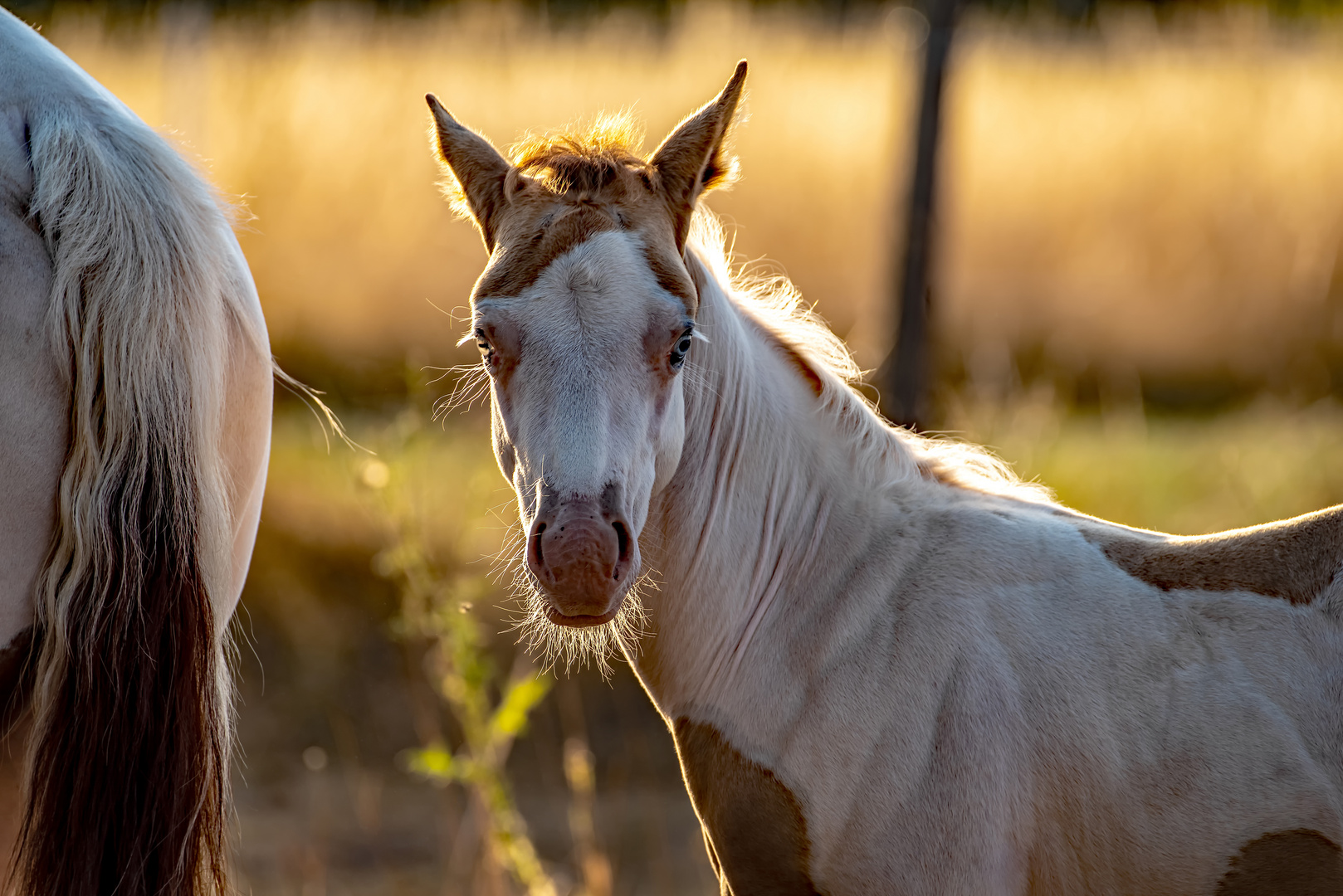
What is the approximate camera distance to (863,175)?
25.2 ft

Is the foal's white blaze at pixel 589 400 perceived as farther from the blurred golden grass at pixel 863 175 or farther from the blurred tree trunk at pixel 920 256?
the blurred golden grass at pixel 863 175

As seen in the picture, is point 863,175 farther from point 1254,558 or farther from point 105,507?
point 105,507

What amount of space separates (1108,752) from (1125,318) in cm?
616

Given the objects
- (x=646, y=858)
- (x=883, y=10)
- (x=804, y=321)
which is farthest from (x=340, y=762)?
(x=883, y=10)

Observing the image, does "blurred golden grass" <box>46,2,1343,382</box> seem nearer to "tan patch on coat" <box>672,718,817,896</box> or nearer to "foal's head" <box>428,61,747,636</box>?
"foal's head" <box>428,61,747,636</box>

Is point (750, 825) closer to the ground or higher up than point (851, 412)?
closer to the ground

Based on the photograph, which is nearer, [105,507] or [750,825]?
[105,507]

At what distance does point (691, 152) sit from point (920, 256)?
2.31m

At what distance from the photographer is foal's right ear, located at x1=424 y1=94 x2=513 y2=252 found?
201 centimetres

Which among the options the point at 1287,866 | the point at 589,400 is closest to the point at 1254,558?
the point at 1287,866

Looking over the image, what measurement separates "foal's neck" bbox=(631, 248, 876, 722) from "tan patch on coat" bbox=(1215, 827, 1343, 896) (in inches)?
30.0

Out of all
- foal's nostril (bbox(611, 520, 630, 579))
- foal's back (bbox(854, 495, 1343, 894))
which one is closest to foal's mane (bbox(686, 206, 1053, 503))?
foal's back (bbox(854, 495, 1343, 894))

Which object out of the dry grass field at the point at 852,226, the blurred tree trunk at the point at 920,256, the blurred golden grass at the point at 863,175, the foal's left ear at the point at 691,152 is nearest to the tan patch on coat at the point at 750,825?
the foal's left ear at the point at 691,152

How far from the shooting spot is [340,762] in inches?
173
